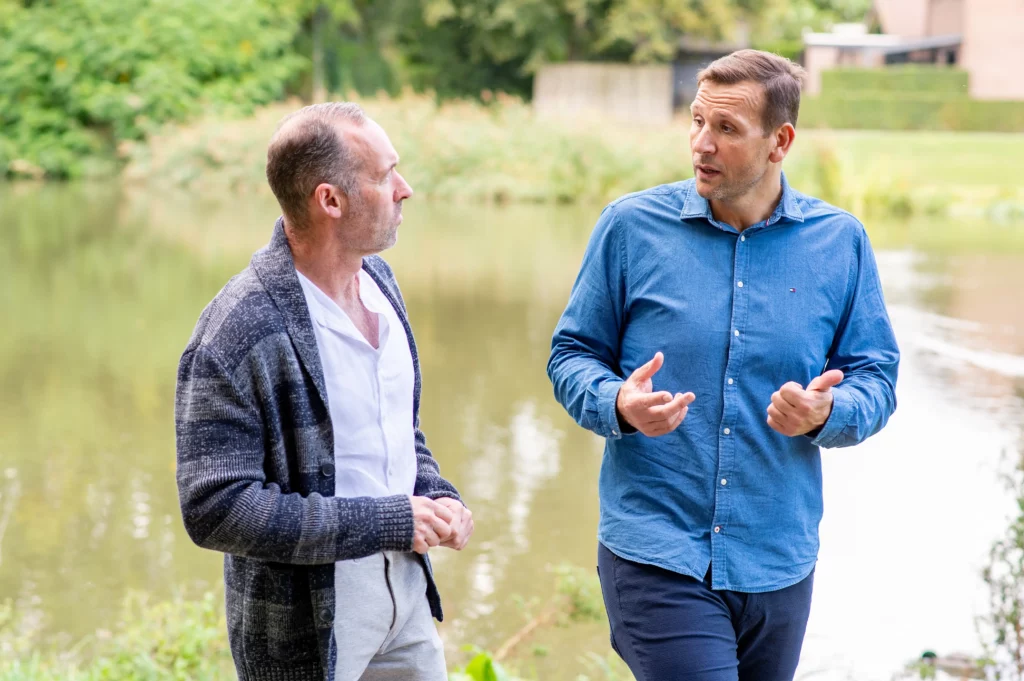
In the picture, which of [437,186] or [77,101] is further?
[77,101]

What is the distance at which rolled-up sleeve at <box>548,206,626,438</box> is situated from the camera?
242 centimetres

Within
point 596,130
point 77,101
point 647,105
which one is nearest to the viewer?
point 596,130

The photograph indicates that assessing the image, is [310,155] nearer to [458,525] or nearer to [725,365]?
[458,525]

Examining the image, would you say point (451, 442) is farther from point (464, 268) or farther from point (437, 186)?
point (437, 186)

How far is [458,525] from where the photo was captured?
2084mm

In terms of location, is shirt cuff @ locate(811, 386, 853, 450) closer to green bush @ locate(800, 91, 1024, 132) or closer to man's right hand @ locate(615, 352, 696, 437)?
man's right hand @ locate(615, 352, 696, 437)

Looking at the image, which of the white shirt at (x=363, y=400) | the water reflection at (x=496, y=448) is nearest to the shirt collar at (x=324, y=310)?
the white shirt at (x=363, y=400)

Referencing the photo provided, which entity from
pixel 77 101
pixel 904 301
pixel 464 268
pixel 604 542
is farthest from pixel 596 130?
pixel 604 542

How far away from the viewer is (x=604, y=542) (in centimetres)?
243

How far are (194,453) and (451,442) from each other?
5396 mm

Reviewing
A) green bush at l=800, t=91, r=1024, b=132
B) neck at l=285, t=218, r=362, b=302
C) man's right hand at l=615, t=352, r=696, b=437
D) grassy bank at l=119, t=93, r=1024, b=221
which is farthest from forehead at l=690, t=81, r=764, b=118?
green bush at l=800, t=91, r=1024, b=132

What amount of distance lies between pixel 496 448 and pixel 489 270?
6.36 metres

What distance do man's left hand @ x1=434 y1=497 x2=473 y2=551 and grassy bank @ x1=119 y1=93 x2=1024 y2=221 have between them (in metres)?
17.4

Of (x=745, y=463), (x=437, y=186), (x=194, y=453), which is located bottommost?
(x=437, y=186)
